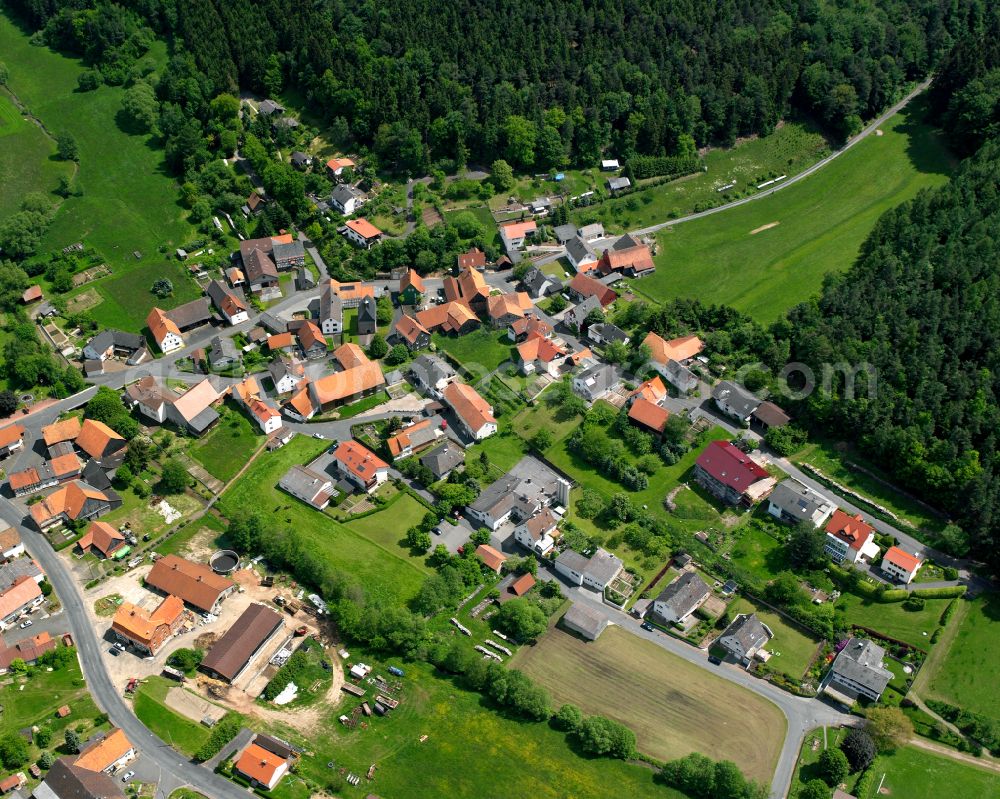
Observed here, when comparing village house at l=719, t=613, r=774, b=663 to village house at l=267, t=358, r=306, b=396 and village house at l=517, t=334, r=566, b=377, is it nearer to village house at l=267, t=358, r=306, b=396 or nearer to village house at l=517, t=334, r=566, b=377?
village house at l=517, t=334, r=566, b=377

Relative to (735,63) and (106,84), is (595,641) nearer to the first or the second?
(735,63)

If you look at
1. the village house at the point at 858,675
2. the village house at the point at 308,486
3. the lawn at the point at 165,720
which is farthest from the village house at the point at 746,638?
the lawn at the point at 165,720

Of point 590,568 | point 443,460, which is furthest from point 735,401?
point 443,460

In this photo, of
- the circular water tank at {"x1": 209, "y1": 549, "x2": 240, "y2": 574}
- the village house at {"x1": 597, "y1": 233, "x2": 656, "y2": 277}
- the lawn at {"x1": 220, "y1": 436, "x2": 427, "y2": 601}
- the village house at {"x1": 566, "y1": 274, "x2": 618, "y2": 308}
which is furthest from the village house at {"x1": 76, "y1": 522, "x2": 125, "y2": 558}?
the village house at {"x1": 597, "y1": 233, "x2": 656, "y2": 277}

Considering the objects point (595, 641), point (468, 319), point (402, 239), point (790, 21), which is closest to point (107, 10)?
point (402, 239)

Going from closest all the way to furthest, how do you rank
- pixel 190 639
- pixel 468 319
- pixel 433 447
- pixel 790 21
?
pixel 190 639 < pixel 433 447 < pixel 468 319 < pixel 790 21

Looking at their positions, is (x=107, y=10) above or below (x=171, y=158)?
above
